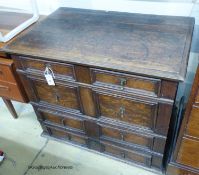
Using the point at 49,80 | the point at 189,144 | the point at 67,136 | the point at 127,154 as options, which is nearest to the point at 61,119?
the point at 67,136

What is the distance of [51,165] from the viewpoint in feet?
4.88

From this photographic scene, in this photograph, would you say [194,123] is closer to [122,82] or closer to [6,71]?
[122,82]

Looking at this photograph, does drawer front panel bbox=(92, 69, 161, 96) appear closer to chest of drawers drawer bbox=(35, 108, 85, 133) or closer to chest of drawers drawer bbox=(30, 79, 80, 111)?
chest of drawers drawer bbox=(30, 79, 80, 111)

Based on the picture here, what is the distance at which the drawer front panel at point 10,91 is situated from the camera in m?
1.43

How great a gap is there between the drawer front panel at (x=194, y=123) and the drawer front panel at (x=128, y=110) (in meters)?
0.15

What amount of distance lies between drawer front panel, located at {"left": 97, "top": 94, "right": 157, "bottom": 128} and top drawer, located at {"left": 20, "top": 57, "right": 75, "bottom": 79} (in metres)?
0.18

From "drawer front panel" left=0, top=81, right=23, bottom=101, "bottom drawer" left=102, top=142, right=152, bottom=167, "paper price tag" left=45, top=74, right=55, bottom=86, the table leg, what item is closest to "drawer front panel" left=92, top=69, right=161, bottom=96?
"paper price tag" left=45, top=74, right=55, bottom=86

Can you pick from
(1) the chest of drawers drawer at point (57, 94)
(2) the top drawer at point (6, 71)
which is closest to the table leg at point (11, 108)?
(2) the top drawer at point (6, 71)

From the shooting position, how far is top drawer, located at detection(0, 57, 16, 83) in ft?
4.19

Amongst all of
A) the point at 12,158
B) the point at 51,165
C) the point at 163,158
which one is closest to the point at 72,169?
the point at 51,165

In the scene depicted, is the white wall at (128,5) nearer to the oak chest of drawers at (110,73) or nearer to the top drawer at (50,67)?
the oak chest of drawers at (110,73)

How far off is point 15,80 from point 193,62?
107 centimetres

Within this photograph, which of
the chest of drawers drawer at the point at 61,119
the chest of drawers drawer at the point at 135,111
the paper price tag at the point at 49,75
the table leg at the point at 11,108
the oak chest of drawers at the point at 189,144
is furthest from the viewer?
the table leg at the point at 11,108

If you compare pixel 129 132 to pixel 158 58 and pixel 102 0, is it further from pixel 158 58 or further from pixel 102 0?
pixel 102 0
